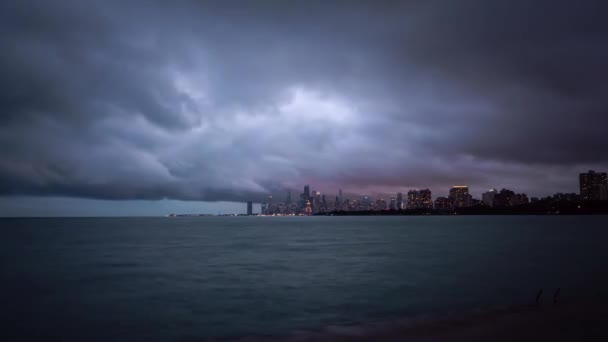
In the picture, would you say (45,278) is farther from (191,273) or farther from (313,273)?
(313,273)

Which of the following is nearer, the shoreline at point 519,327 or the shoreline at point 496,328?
the shoreline at point 519,327

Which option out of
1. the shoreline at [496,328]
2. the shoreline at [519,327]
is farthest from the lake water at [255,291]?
the shoreline at [519,327]

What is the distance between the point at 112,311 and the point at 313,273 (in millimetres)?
21670

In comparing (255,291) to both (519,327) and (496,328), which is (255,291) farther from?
(519,327)

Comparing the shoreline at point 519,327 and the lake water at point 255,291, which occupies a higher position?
the shoreline at point 519,327

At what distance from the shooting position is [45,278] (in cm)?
3991

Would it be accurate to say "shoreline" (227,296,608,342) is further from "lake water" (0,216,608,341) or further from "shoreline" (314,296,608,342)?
"lake water" (0,216,608,341)

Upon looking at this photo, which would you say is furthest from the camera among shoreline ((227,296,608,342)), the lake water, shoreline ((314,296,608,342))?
the lake water

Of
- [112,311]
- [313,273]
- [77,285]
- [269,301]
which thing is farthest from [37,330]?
[313,273]

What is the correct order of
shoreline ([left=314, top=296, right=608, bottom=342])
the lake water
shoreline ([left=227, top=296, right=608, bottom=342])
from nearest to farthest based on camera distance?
shoreline ([left=314, top=296, right=608, bottom=342])
shoreline ([left=227, top=296, right=608, bottom=342])
the lake water

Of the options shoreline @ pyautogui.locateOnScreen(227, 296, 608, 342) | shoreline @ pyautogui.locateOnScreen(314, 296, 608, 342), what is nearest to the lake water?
shoreline @ pyautogui.locateOnScreen(227, 296, 608, 342)

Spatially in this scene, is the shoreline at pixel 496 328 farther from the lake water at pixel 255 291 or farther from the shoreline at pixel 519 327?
the lake water at pixel 255 291

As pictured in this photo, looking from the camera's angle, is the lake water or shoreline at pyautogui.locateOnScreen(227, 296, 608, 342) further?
the lake water

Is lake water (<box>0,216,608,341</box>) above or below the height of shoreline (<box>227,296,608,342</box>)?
below
